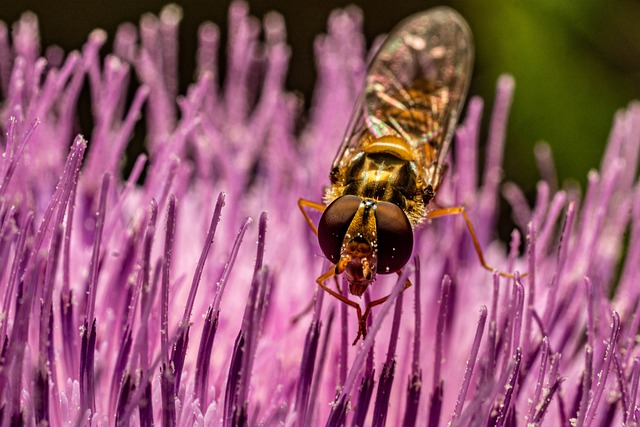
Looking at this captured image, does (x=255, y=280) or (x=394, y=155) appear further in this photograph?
(x=394, y=155)

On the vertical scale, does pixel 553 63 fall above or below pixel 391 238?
above

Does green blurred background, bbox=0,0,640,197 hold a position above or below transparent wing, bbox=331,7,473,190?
above

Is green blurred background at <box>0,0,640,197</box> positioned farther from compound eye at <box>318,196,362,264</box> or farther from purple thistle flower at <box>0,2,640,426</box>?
compound eye at <box>318,196,362,264</box>

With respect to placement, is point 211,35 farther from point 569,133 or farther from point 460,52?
point 569,133

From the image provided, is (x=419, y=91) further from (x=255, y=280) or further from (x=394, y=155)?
(x=255, y=280)

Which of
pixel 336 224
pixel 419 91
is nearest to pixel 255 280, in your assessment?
pixel 336 224

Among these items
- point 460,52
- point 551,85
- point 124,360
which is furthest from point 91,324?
point 551,85

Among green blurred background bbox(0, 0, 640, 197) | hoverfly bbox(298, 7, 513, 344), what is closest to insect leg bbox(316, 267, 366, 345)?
hoverfly bbox(298, 7, 513, 344)
